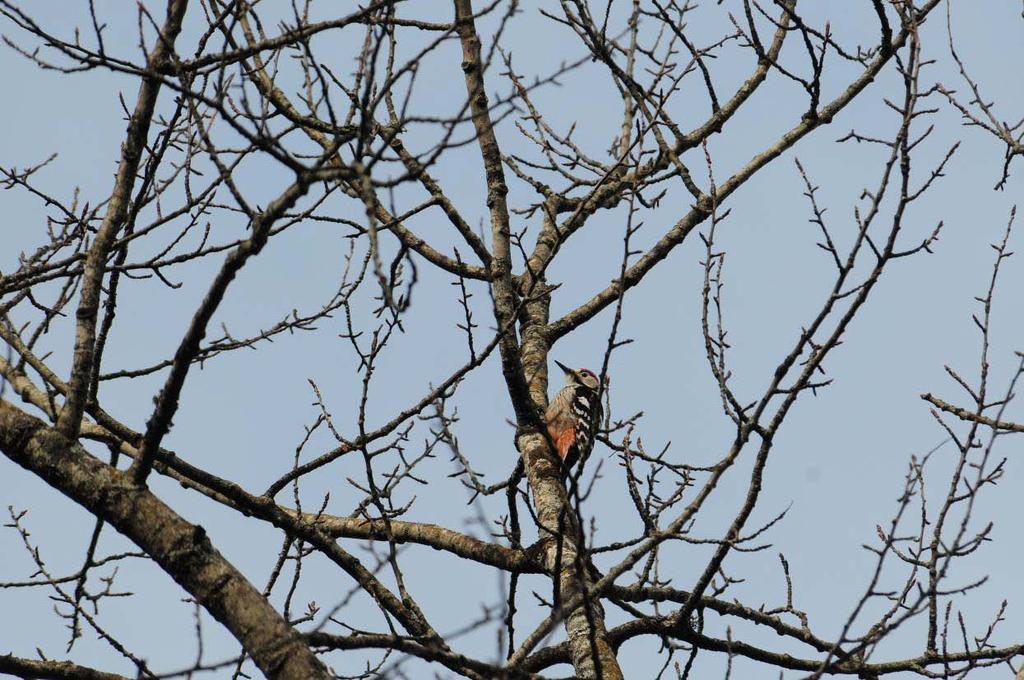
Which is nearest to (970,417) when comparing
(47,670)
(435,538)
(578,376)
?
(435,538)

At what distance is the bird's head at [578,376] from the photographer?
10.3 meters

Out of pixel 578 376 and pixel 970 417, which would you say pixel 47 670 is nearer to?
pixel 970 417

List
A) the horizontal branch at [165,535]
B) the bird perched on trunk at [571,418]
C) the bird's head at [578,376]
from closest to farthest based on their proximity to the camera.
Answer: the horizontal branch at [165,535]
the bird perched on trunk at [571,418]
the bird's head at [578,376]

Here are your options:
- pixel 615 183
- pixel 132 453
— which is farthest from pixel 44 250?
pixel 615 183

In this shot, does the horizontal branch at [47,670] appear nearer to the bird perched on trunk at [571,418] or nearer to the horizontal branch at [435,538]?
the horizontal branch at [435,538]

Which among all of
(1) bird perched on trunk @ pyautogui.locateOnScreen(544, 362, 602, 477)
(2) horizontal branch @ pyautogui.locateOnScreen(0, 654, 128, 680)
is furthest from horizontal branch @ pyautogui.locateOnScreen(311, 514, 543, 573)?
(1) bird perched on trunk @ pyautogui.locateOnScreen(544, 362, 602, 477)

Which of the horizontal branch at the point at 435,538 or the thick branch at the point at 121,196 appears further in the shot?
the horizontal branch at the point at 435,538

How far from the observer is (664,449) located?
5793 mm

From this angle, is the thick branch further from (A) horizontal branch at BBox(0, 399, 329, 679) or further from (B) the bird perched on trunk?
(B) the bird perched on trunk

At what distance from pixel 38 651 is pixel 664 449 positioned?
10.1 feet

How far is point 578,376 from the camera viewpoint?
1046cm

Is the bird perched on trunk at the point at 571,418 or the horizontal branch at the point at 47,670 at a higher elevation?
the bird perched on trunk at the point at 571,418

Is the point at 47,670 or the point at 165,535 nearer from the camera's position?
the point at 165,535

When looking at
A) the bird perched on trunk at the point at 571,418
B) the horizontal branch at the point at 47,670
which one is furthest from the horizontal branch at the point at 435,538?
the bird perched on trunk at the point at 571,418
